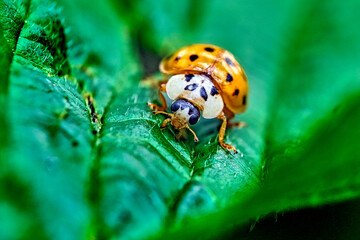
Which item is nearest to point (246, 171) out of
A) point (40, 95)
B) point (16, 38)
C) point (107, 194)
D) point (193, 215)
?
point (193, 215)

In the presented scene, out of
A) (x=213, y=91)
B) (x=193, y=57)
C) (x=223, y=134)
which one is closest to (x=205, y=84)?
(x=213, y=91)

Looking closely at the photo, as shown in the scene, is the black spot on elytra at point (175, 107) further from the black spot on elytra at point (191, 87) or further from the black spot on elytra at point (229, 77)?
the black spot on elytra at point (229, 77)

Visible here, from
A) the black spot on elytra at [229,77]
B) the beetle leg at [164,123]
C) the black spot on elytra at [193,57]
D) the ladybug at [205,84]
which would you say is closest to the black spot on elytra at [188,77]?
the ladybug at [205,84]

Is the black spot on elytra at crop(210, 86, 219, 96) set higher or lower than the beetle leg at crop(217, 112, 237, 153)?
higher

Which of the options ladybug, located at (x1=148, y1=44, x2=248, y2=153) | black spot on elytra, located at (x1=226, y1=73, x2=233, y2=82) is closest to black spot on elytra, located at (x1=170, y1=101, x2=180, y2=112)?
ladybug, located at (x1=148, y1=44, x2=248, y2=153)

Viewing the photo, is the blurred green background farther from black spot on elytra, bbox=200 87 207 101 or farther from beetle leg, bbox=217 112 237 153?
black spot on elytra, bbox=200 87 207 101
